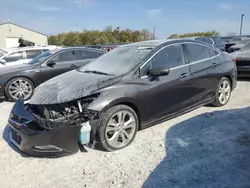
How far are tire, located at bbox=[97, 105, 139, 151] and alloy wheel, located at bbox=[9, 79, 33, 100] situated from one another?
409 cm

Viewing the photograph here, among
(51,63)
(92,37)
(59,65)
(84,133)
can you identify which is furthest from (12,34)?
(84,133)

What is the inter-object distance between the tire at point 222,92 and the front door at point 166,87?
42.9 inches

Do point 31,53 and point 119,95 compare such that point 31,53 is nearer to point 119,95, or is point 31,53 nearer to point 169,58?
point 169,58

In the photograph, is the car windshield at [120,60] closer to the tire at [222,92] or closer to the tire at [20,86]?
the tire at [222,92]

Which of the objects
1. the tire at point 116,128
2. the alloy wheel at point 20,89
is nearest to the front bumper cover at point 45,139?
the tire at point 116,128

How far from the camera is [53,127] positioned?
10.0 feet

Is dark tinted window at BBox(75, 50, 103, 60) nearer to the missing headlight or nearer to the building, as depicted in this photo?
the missing headlight

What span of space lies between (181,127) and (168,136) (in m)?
0.44

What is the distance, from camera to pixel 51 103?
3232 mm

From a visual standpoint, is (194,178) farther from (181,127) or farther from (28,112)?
(28,112)

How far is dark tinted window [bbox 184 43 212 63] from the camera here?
14.7 ft

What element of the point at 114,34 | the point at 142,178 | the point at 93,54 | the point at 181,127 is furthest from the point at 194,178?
the point at 114,34

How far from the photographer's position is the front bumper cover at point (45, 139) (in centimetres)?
303

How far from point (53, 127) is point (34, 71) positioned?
4138mm
